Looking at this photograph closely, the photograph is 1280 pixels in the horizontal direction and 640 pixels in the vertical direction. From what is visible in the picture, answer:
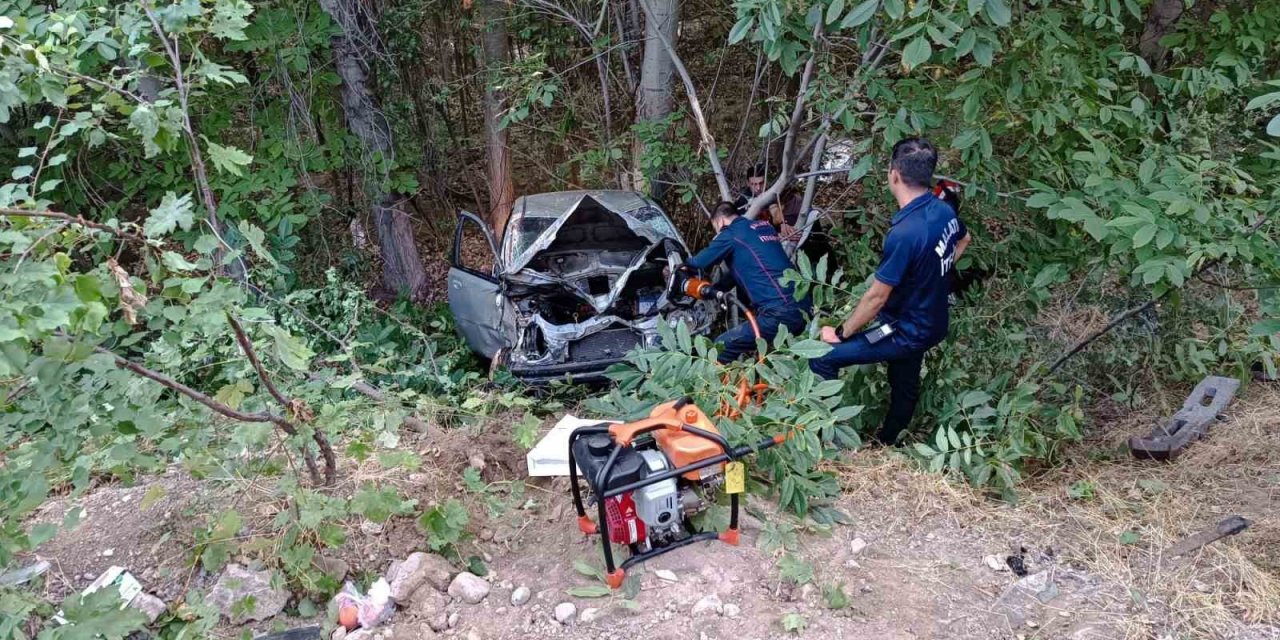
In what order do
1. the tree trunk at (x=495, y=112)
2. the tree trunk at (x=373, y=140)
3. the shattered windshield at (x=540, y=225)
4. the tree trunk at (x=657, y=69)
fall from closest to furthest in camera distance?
the shattered windshield at (x=540, y=225), the tree trunk at (x=657, y=69), the tree trunk at (x=373, y=140), the tree trunk at (x=495, y=112)

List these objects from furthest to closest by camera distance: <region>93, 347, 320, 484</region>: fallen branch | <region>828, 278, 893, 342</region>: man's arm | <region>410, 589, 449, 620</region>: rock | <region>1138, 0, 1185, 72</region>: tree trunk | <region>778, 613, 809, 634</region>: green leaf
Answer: <region>1138, 0, 1185, 72</region>: tree trunk
<region>828, 278, 893, 342</region>: man's arm
<region>410, 589, 449, 620</region>: rock
<region>778, 613, 809, 634</region>: green leaf
<region>93, 347, 320, 484</region>: fallen branch

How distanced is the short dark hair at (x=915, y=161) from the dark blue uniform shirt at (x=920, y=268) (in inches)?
3.7

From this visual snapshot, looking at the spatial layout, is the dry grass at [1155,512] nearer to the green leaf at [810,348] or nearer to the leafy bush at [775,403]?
the leafy bush at [775,403]

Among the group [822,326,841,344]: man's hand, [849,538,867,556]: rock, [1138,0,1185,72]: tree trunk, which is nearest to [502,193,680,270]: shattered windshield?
[822,326,841,344]: man's hand

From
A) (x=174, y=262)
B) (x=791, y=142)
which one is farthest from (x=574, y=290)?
(x=174, y=262)

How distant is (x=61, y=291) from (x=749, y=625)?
2.31 meters

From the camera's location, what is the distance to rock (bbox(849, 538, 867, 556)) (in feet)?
10.5

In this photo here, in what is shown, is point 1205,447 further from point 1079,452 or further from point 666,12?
point 666,12

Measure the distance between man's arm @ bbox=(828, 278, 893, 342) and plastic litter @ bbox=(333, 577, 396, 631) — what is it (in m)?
2.53

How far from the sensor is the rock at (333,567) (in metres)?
3.01

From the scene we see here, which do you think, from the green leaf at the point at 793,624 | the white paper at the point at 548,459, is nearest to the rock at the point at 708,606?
the green leaf at the point at 793,624

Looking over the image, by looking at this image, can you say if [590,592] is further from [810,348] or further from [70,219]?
[70,219]

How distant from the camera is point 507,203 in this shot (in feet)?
28.8

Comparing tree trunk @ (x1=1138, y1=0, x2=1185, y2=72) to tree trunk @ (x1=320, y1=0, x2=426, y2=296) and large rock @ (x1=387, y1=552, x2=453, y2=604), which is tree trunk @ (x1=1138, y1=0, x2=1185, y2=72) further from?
tree trunk @ (x1=320, y1=0, x2=426, y2=296)
